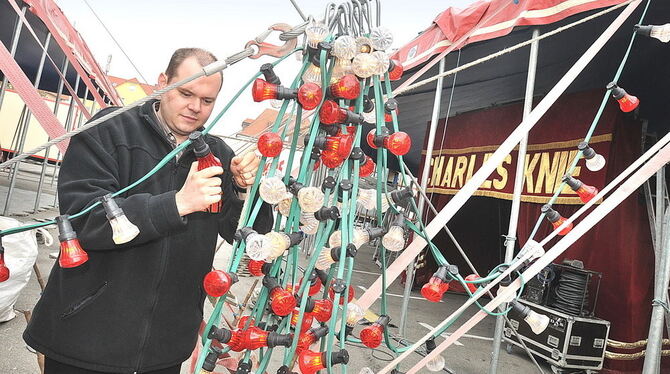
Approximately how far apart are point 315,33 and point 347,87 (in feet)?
0.54

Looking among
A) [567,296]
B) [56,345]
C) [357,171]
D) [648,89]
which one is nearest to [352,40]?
[357,171]

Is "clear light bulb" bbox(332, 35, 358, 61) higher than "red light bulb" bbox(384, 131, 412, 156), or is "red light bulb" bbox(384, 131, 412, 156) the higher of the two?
"clear light bulb" bbox(332, 35, 358, 61)

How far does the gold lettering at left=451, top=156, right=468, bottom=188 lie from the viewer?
5.98 metres

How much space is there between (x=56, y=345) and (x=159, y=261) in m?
0.36

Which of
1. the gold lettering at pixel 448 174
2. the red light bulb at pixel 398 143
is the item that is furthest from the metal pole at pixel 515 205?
the gold lettering at pixel 448 174

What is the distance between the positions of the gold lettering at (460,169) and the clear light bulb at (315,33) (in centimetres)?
513

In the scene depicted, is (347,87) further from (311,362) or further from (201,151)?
(311,362)

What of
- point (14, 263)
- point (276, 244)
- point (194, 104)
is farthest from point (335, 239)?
point (14, 263)

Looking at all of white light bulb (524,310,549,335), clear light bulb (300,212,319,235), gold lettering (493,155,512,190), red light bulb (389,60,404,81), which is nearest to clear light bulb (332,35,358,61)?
red light bulb (389,60,404,81)

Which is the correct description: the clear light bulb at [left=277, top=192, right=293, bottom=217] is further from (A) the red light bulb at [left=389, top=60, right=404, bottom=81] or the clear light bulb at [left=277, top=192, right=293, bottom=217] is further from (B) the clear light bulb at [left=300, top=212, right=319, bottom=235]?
(A) the red light bulb at [left=389, top=60, right=404, bottom=81]

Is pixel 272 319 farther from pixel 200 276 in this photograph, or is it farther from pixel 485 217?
pixel 485 217

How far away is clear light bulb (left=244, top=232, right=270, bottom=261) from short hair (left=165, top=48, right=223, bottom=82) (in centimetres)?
66

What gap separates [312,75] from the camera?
1204 mm

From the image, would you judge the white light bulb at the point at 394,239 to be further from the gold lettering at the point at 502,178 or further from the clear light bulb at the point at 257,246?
the gold lettering at the point at 502,178
